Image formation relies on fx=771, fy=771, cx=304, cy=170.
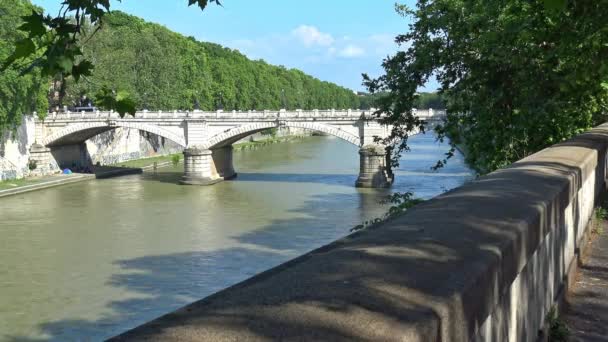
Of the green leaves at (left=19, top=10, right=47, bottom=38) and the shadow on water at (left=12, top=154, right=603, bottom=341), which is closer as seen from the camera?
the shadow on water at (left=12, top=154, right=603, bottom=341)

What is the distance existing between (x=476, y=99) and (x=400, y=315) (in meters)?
11.3

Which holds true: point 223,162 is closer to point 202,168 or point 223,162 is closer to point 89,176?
point 202,168

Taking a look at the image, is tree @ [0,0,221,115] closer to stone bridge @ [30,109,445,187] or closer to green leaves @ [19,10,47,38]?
green leaves @ [19,10,47,38]

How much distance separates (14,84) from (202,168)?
441 inches

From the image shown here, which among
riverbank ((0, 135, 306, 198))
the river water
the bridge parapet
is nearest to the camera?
the river water

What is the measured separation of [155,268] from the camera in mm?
20750

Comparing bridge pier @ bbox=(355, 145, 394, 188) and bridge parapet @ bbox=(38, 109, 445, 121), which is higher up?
bridge parapet @ bbox=(38, 109, 445, 121)

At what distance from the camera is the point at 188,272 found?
20.2 metres

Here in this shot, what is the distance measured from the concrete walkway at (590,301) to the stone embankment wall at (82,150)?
37.7 metres

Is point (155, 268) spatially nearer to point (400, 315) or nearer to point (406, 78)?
point (406, 78)

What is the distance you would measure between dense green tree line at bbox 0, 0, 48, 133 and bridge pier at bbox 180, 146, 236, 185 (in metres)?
8.79

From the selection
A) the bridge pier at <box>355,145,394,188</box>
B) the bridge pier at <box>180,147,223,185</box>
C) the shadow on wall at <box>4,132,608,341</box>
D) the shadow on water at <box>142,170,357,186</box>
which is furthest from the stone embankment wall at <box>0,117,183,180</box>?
the shadow on wall at <box>4,132,608,341</box>

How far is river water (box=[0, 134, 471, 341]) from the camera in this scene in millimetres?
16969

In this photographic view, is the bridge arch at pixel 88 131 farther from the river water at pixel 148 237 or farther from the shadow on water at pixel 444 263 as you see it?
the shadow on water at pixel 444 263
